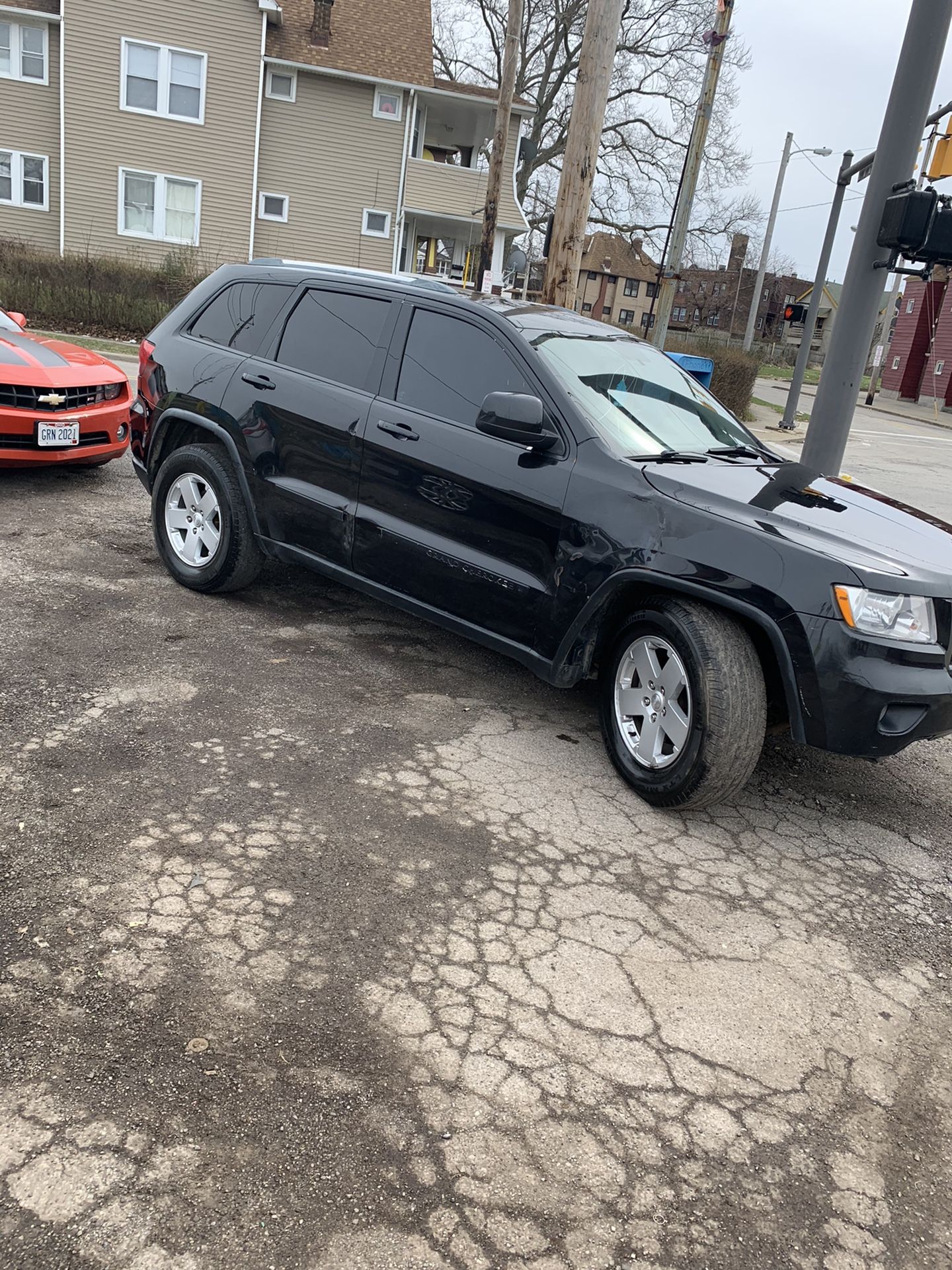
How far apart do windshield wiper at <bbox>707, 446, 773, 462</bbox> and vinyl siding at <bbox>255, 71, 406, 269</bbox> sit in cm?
2539

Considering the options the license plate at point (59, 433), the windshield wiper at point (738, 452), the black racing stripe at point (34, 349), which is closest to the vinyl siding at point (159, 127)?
the black racing stripe at point (34, 349)

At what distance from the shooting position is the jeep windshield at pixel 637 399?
434 centimetres

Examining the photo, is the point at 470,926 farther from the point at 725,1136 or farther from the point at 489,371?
the point at 489,371

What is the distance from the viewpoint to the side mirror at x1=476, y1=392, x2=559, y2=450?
13.5ft

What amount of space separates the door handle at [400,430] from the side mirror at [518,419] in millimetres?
493

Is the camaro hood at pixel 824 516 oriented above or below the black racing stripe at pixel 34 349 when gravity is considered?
above

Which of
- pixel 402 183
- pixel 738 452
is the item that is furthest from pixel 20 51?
pixel 738 452

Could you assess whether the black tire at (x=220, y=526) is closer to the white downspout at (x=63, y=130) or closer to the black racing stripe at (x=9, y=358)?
the black racing stripe at (x=9, y=358)

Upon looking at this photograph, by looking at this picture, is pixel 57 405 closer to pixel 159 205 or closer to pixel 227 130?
pixel 159 205

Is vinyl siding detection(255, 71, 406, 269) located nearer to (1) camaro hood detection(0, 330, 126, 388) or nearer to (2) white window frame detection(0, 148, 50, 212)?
(2) white window frame detection(0, 148, 50, 212)

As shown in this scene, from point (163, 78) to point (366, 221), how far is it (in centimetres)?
619

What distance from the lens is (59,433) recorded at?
7.07 meters

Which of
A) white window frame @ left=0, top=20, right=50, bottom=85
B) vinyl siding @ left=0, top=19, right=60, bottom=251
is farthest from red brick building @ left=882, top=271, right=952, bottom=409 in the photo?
white window frame @ left=0, top=20, right=50, bottom=85

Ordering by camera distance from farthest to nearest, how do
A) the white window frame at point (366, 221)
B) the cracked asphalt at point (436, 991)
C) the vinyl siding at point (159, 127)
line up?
the white window frame at point (366, 221) → the vinyl siding at point (159, 127) → the cracked asphalt at point (436, 991)
